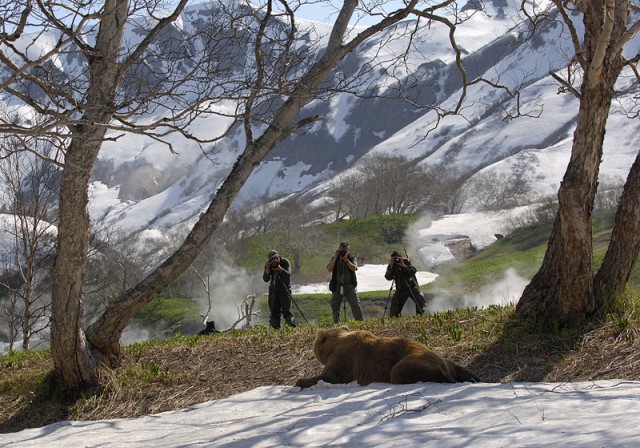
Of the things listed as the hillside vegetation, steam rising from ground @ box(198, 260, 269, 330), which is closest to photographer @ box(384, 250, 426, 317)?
the hillside vegetation

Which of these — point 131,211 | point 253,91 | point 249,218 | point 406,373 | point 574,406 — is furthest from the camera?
point 131,211

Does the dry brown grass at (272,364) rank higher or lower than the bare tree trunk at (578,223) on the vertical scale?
lower

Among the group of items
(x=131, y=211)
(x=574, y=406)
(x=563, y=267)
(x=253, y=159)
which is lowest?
(x=574, y=406)

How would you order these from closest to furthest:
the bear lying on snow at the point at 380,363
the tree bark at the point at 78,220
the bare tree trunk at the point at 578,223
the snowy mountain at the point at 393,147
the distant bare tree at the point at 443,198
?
the bear lying on snow at the point at 380,363 < the tree bark at the point at 78,220 < the bare tree trunk at the point at 578,223 < the distant bare tree at the point at 443,198 < the snowy mountain at the point at 393,147

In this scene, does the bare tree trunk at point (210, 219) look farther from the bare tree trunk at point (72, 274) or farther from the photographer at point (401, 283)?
the photographer at point (401, 283)

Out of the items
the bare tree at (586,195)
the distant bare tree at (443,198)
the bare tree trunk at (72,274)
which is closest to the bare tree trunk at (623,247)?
the bare tree at (586,195)

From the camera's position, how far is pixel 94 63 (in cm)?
671

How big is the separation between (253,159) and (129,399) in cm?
311

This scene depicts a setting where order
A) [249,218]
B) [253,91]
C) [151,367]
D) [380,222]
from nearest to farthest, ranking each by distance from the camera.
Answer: [253,91] < [151,367] < [380,222] < [249,218]

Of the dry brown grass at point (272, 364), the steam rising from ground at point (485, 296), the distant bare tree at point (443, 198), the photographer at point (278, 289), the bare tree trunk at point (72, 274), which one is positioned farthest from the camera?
the distant bare tree at point (443, 198)

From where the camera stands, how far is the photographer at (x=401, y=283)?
12759 mm

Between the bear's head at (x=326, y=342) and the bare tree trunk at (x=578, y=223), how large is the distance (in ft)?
7.90

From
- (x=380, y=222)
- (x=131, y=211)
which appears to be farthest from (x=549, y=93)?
(x=380, y=222)

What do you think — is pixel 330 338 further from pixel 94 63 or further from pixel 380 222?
pixel 380 222
